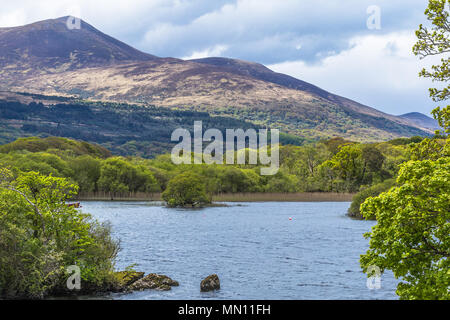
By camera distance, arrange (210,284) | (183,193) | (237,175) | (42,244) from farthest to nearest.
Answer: (237,175) < (183,193) < (210,284) < (42,244)

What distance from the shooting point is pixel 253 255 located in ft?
163

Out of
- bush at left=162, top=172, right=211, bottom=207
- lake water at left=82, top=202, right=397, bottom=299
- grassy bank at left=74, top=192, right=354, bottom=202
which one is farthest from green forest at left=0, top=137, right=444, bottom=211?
lake water at left=82, top=202, right=397, bottom=299

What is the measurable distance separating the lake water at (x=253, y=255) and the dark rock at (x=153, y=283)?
20.0 inches

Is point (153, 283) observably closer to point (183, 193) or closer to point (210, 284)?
point (210, 284)

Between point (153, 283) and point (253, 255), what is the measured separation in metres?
20.1

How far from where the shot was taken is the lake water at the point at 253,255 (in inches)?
1291

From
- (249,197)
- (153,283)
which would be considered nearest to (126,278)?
(153,283)

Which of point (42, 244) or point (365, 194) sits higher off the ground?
point (42, 244)

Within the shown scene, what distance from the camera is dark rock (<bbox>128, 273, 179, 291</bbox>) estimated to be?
98.6 feet

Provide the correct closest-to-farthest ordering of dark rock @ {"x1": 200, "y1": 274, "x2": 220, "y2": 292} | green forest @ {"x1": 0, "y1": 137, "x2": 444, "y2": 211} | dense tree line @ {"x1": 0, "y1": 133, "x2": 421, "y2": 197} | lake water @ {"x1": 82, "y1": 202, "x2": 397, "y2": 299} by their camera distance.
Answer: dark rock @ {"x1": 200, "y1": 274, "x2": 220, "y2": 292}, lake water @ {"x1": 82, "y1": 202, "x2": 397, "y2": 299}, green forest @ {"x1": 0, "y1": 137, "x2": 444, "y2": 211}, dense tree line @ {"x1": 0, "y1": 133, "x2": 421, "y2": 197}

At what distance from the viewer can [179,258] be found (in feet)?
155

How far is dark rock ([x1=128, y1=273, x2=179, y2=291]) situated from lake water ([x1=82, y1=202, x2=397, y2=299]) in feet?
1.67

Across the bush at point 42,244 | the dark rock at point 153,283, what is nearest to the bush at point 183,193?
the dark rock at point 153,283

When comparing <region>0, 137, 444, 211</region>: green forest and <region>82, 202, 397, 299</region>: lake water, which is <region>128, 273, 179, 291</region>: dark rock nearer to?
<region>82, 202, 397, 299</region>: lake water
